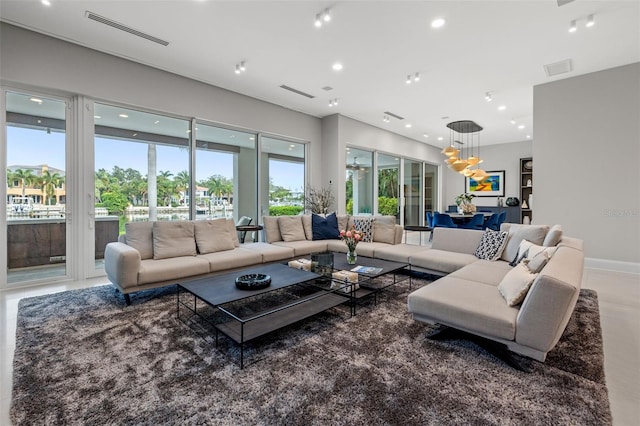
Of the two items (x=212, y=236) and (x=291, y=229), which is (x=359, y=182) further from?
(x=212, y=236)

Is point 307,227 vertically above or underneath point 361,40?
underneath

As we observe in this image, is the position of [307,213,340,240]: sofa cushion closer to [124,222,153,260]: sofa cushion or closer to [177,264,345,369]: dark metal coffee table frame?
[177,264,345,369]: dark metal coffee table frame

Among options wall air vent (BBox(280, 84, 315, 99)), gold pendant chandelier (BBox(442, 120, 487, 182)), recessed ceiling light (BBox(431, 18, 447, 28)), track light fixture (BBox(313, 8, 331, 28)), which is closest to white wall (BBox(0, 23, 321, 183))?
wall air vent (BBox(280, 84, 315, 99))

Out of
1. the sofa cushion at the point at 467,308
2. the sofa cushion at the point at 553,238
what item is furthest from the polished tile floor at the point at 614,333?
the sofa cushion at the point at 553,238

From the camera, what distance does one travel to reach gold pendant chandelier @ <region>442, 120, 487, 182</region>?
705cm

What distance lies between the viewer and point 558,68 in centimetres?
458

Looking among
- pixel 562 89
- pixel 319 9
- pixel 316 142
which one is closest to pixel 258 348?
pixel 319 9

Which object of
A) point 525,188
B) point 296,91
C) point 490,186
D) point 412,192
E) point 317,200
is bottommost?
point 317,200

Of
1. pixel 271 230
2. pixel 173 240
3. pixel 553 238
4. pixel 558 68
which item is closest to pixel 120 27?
pixel 173 240

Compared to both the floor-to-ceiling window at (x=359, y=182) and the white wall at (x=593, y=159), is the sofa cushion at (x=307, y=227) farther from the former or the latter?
the white wall at (x=593, y=159)

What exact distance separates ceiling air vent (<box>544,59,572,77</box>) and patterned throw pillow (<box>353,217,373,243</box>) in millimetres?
3687

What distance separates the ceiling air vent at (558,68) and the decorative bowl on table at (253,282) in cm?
534

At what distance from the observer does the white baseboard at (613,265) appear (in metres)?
4.56

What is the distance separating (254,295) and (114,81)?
4014 millimetres
